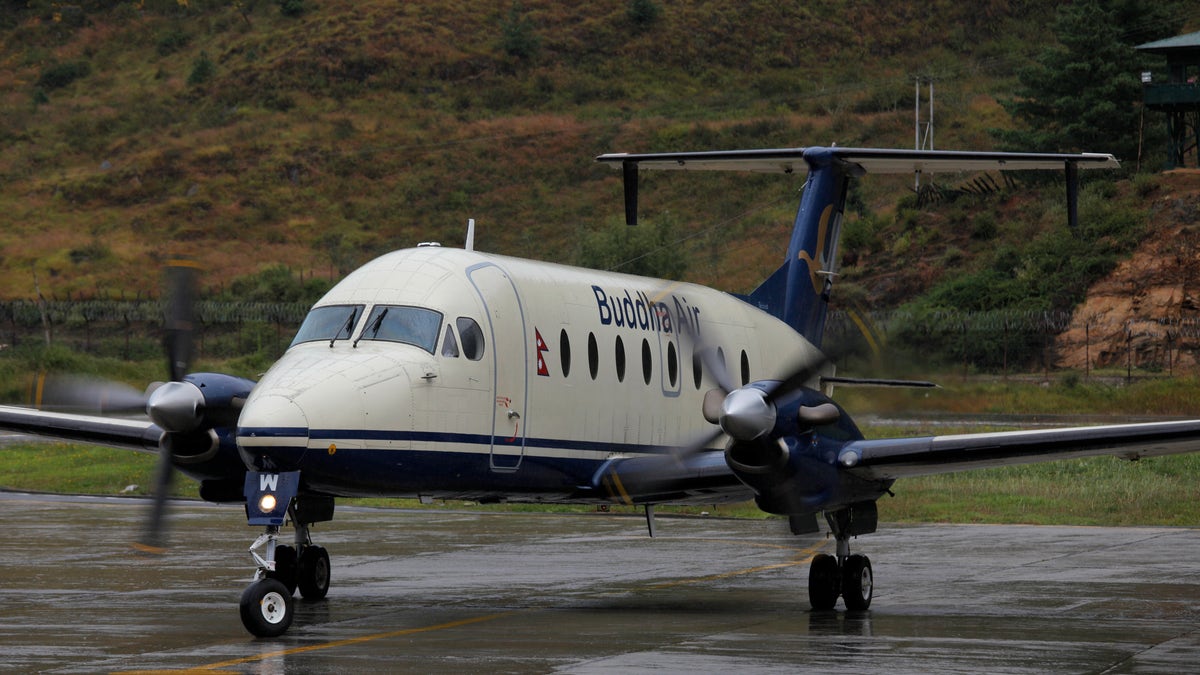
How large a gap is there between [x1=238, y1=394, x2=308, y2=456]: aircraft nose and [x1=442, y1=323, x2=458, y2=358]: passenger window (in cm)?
189

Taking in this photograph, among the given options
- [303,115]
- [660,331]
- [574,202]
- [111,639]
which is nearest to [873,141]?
[574,202]

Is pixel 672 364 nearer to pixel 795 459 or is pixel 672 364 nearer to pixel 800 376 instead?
pixel 800 376

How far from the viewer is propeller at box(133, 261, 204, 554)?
48.8 feet

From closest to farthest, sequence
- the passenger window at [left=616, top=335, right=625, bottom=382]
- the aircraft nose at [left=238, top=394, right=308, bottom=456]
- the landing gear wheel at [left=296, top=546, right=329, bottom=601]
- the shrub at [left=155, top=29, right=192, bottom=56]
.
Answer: the aircraft nose at [left=238, top=394, right=308, bottom=456]
the landing gear wheel at [left=296, top=546, right=329, bottom=601]
the passenger window at [left=616, top=335, right=625, bottom=382]
the shrub at [left=155, top=29, right=192, bottom=56]

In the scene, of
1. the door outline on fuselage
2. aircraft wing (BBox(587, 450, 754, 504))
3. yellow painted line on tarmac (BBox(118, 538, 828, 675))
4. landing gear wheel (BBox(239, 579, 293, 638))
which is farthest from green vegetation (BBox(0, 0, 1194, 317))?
landing gear wheel (BBox(239, 579, 293, 638))

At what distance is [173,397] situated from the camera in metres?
14.8

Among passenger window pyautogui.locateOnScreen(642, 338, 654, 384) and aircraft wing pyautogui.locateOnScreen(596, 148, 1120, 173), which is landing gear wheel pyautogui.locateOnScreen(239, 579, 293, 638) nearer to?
passenger window pyautogui.locateOnScreen(642, 338, 654, 384)

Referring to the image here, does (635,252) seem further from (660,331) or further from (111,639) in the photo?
(111,639)

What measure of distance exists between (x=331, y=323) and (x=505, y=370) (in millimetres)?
1799

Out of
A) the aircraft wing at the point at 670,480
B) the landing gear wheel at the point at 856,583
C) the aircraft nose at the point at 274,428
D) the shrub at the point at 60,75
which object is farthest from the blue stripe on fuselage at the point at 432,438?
the shrub at the point at 60,75

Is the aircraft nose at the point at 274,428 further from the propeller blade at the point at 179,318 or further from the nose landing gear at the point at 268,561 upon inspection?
the propeller blade at the point at 179,318

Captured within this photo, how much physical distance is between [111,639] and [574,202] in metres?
75.7

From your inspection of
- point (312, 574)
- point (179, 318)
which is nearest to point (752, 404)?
point (312, 574)

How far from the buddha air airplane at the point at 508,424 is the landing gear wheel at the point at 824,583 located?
0.05 ft
